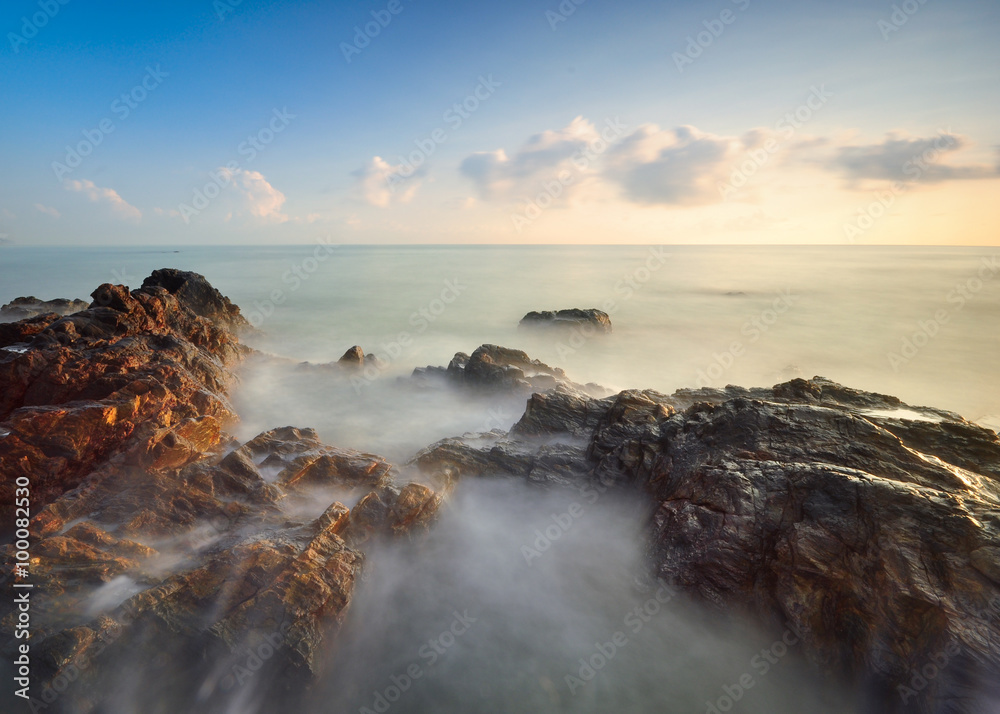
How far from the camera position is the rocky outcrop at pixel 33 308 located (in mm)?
22000

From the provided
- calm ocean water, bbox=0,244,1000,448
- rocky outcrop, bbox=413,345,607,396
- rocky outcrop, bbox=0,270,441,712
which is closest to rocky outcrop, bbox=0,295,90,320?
calm ocean water, bbox=0,244,1000,448

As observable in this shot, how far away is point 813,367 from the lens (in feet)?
77.5

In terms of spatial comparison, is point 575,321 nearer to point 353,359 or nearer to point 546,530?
point 353,359

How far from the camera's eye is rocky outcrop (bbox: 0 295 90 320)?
72.2 feet

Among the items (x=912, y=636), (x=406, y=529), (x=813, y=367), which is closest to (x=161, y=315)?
(x=406, y=529)

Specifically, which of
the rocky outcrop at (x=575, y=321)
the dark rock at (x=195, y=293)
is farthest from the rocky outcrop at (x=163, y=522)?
the rocky outcrop at (x=575, y=321)

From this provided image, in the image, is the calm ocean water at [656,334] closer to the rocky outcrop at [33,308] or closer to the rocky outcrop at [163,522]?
the rocky outcrop at [163,522]

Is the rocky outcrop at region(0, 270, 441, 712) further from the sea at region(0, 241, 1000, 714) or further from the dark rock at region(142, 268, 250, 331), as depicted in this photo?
the dark rock at region(142, 268, 250, 331)

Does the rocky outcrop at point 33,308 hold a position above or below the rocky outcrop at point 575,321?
below

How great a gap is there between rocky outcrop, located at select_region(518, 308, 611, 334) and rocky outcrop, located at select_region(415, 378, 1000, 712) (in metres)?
20.1

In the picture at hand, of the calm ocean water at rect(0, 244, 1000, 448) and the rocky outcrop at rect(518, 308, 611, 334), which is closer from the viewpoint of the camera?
the calm ocean water at rect(0, 244, 1000, 448)

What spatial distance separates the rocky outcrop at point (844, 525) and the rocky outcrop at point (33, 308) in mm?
28936

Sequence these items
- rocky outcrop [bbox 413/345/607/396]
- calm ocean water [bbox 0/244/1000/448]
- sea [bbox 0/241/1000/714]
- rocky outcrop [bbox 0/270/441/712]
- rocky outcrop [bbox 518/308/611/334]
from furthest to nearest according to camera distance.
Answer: rocky outcrop [bbox 518/308/611/334] < calm ocean water [bbox 0/244/1000/448] < rocky outcrop [bbox 413/345/607/396] < sea [bbox 0/241/1000/714] < rocky outcrop [bbox 0/270/441/712]

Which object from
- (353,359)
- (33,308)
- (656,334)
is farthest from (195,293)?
(656,334)
